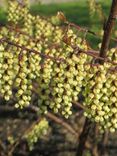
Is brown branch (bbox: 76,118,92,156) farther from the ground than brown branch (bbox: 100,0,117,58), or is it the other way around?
brown branch (bbox: 100,0,117,58)

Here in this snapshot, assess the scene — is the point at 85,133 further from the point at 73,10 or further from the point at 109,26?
the point at 73,10

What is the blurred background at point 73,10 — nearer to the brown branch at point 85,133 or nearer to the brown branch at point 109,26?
the brown branch at point 85,133

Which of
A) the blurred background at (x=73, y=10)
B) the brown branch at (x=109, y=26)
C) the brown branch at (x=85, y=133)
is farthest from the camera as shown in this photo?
the blurred background at (x=73, y=10)

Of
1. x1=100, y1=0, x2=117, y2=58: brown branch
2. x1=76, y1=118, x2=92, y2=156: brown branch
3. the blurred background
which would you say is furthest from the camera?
the blurred background

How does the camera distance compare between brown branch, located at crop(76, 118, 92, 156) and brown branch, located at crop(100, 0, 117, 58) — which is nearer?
brown branch, located at crop(100, 0, 117, 58)

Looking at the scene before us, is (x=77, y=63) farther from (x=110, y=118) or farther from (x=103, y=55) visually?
(x=103, y=55)

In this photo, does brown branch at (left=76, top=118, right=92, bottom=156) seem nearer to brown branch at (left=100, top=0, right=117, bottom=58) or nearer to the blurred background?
brown branch at (left=100, top=0, right=117, bottom=58)

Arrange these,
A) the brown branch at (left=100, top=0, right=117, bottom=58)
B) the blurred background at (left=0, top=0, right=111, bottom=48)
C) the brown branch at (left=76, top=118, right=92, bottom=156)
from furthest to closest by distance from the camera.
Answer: the blurred background at (left=0, top=0, right=111, bottom=48) → the brown branch at (left=76, top=118, right=92, bottom=156) → the brown branch at (left=100, top=0, right=117, bottom=58)

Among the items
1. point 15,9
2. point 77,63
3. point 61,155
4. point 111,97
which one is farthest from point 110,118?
point 61,155

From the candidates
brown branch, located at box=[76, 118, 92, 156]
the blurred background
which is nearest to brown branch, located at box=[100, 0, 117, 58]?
brown branch, located at box=[76, 118, 92, 156]

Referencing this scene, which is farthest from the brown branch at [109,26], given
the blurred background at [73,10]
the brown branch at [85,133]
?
the blurred background at [73,10]

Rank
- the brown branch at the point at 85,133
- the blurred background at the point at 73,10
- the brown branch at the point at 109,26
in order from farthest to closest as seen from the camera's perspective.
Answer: the blurred background at the point at 73,10, the brown branch at the point at 85,133, the brown branch at the point at 109,26

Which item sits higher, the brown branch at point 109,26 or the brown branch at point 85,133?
the brown branch at point 109,26
